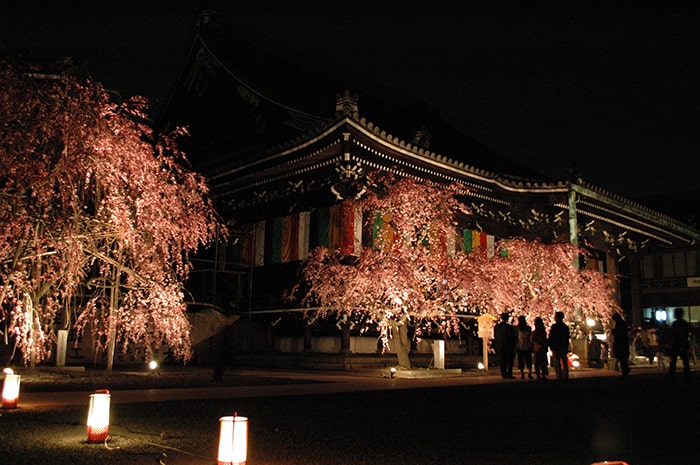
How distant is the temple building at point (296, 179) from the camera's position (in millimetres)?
20531

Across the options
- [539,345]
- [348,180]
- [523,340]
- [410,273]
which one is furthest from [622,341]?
[348,180]

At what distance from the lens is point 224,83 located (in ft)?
84.5

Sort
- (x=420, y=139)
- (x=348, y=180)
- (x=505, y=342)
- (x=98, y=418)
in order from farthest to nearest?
(x=420, y=139)
(x=348, y=180)
(x=505, y=342)
(x=98, y=418)

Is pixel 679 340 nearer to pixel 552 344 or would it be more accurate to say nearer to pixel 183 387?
pixel 552 344

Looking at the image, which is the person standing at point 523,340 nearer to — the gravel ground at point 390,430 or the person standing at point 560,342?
the person standing at point 560,342

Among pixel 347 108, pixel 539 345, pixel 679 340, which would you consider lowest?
pixel 539 345

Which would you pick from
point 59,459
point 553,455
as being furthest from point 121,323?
point 553,455

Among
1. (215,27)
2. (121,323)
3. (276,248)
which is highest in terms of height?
(215,27)

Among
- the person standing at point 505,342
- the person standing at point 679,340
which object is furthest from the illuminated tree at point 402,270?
the person standing at point 679,340

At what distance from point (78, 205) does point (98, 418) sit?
6.41m

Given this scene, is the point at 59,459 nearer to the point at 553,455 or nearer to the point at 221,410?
the point at 221,410

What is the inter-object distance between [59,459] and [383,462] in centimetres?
294

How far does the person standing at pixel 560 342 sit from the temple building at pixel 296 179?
7.26 metres

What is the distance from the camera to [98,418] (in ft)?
20.8
